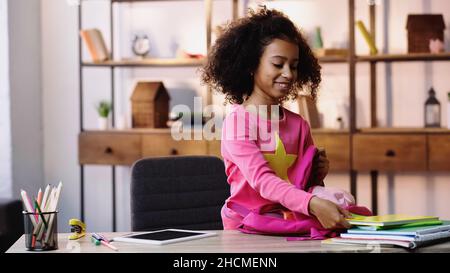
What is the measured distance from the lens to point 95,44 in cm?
483

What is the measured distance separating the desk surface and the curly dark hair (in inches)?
16.8

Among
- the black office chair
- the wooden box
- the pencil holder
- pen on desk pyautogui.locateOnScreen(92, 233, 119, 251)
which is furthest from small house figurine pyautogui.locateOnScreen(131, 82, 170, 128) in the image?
the pencil holder

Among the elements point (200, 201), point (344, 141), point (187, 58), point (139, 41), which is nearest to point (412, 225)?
point (200, 201)

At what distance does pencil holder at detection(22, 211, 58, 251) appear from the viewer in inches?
67.8

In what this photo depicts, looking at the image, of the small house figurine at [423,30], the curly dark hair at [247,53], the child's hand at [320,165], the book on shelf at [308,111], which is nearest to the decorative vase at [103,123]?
the book on shelf at [308,111]

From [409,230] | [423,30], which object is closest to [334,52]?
[423,30]

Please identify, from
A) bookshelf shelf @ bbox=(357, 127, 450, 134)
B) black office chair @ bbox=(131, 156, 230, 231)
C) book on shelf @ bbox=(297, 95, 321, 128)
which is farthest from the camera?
book on shelf @ bbox=(297, 95, 321, 128)

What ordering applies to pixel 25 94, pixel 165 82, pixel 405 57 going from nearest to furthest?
pixel 405 57 → pixel 25 94 → pixel 165 82

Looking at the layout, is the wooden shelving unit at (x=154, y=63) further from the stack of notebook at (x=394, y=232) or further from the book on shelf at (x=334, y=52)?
the stack of notebook at (x=394, y=232)

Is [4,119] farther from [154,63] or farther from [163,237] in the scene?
[163,237]

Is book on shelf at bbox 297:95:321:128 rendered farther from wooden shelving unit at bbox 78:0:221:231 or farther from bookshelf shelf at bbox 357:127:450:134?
wooden shelving unit at bbox 78:0:221:231

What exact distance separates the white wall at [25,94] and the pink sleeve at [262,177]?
3174 millimetres

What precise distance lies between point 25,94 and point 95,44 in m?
0.58

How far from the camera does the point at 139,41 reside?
4965mm
